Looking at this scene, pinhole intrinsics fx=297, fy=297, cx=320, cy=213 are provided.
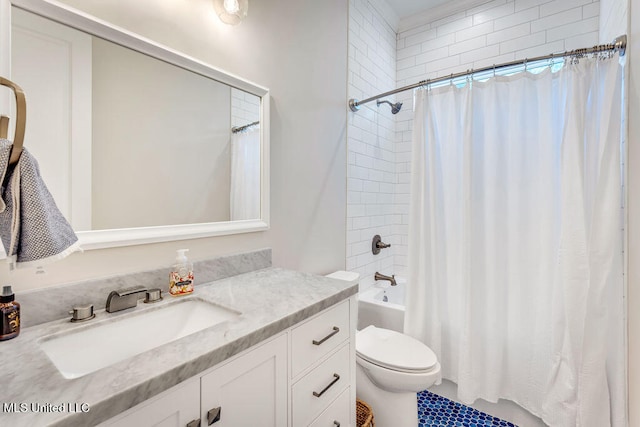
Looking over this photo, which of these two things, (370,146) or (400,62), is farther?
(400,62)

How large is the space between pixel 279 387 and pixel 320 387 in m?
0.22

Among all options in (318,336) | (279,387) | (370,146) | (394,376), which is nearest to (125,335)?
(279,387)

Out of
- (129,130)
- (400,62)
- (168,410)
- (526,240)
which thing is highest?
(400,62)

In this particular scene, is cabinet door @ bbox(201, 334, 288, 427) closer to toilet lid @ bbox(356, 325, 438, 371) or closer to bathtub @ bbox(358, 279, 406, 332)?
toilet lid @ bbox(356, 325, 438, 371)

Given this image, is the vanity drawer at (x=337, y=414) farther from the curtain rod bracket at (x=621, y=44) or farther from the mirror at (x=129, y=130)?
the curtain rod bracket at (x=621, y=44)

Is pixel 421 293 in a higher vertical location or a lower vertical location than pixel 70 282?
lower

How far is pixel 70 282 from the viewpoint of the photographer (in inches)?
34.7

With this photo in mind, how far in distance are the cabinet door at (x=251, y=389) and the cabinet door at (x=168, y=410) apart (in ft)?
0.08

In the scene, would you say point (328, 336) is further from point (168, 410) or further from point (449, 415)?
point (449, 415)

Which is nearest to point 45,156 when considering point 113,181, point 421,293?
point 113,181

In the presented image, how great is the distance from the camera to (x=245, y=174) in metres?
1.43

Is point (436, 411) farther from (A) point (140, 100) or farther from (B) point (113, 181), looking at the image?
(A) point (140, 100)

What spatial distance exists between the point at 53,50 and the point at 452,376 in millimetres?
2429

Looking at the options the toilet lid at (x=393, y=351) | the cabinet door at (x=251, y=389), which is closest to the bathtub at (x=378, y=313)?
the toilet lid at (x=393, y=351)
